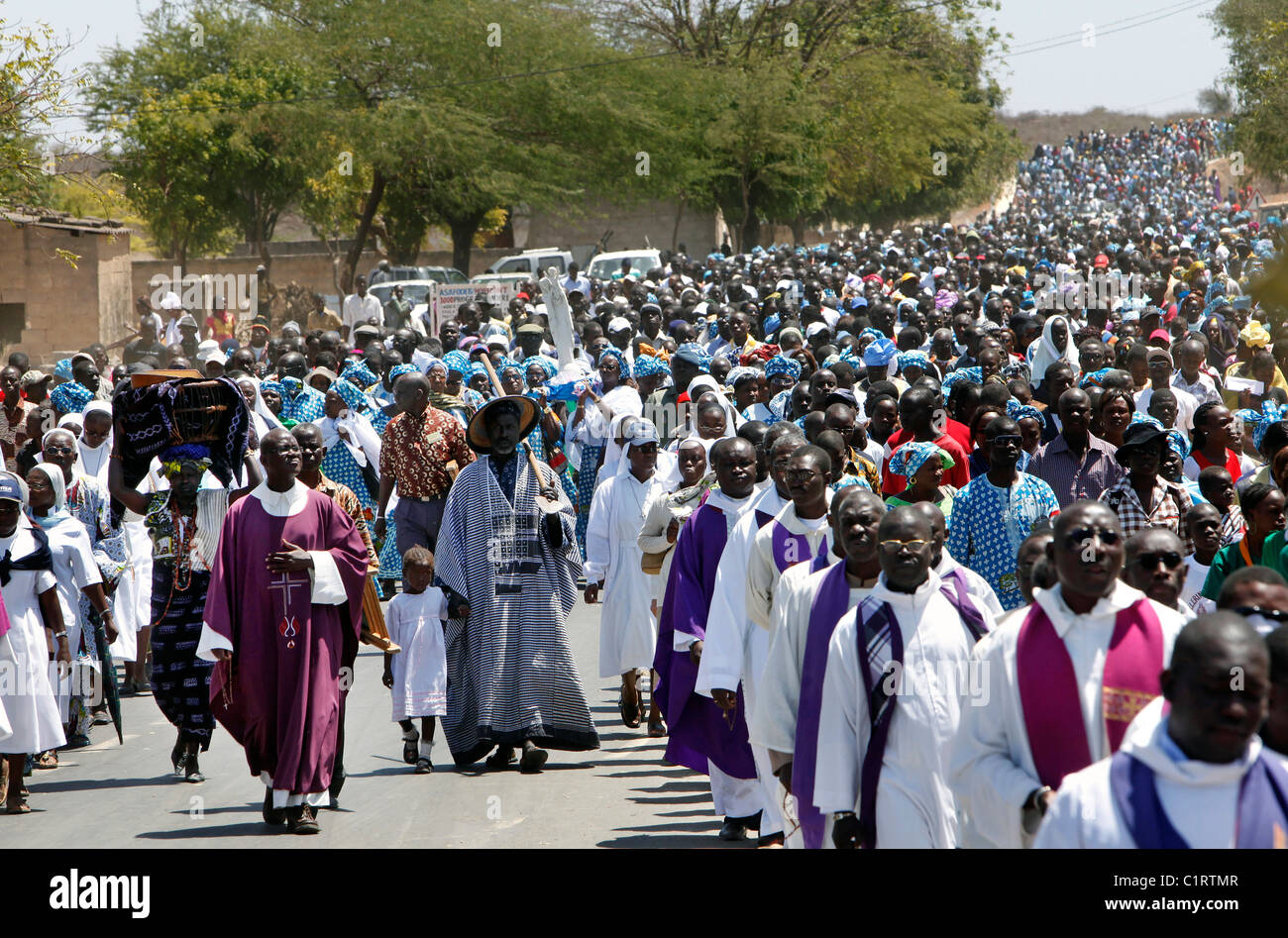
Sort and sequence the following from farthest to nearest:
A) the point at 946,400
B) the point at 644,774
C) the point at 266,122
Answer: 1. the point at 266,122
2. the point at 946,400
3. the point at 644,774

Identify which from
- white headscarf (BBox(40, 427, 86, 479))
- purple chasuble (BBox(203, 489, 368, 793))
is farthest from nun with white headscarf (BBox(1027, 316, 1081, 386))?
purple chasuble (BBox(203, 489, 368, 793))

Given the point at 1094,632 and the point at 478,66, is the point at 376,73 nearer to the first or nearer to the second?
the point at 478,66

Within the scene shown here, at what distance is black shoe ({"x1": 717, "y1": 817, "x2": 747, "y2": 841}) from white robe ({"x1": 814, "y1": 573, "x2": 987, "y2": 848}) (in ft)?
8.13

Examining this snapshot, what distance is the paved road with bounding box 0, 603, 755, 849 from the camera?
748 centimetres

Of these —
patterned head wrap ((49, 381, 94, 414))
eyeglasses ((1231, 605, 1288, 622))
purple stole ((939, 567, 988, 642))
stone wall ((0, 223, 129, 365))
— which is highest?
stone wall ((0, 223, 129, 365))

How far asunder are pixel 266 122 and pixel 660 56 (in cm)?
1186

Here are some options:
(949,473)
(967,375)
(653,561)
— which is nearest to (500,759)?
(653,561)

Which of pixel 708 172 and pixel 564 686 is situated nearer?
pixel 564 686

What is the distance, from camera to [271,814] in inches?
304

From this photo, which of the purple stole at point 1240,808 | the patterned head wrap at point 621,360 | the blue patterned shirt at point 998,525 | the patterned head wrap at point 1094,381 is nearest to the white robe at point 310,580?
the blue patterned shirt at point 998,525

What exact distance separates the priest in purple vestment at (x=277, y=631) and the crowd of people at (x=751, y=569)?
17 millimetres

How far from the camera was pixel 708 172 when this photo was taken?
4516cm

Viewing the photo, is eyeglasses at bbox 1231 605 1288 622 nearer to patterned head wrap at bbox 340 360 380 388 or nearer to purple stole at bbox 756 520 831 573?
purple stole at bbox 756 520 831 573
